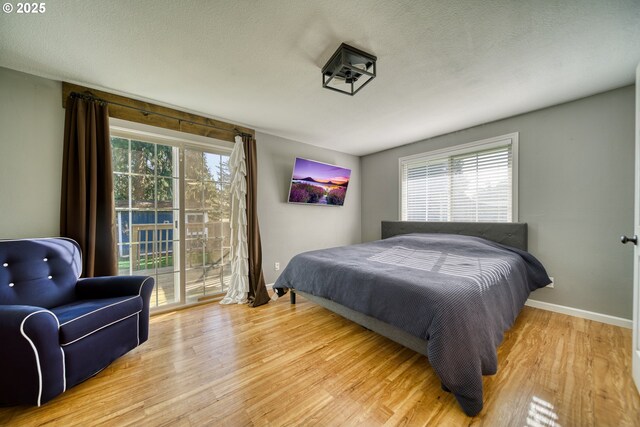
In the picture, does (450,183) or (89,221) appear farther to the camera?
(450,183)

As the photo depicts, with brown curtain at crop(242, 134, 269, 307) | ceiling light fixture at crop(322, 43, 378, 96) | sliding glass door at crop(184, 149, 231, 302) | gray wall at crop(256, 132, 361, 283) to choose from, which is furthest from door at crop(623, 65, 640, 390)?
sliding glass door at crop(184, 149, 231, 302)

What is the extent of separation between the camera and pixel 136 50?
5.62 ft

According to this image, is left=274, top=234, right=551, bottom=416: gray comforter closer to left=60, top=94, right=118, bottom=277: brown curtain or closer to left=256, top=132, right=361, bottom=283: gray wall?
left=256, top=132, right=361, bottom=283: gray wall

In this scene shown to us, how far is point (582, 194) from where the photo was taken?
8.07 ft

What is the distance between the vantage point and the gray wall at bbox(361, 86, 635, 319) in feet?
7.38

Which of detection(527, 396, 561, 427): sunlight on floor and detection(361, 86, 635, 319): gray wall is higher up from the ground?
detection(361, 86, 635, 319): gray wall

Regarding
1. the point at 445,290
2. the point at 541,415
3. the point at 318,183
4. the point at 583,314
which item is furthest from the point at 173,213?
the point at 583,314

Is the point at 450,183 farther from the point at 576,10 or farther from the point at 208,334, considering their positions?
the point at 208,334

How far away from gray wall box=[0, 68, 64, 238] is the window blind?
4.40 meters

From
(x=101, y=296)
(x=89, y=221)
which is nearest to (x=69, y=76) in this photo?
(x=89, y=221)

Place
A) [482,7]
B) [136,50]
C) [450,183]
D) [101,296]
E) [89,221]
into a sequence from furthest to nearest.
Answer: [450,183], [89,221], [101,296], [136,50], [482,7]

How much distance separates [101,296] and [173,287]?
940 mm

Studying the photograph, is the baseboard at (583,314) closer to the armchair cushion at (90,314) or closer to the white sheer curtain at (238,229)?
the white sheer curtain at (238,229)

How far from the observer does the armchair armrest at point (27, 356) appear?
127cm
